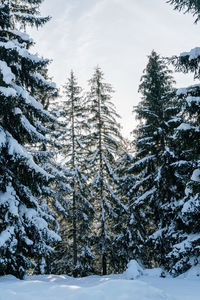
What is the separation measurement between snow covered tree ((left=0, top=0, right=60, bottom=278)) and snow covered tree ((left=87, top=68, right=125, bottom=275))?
9938 millimetres

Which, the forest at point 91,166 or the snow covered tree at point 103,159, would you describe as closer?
the forest at point 91,166

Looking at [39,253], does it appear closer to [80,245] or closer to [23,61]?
[23,61]

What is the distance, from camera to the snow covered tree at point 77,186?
61.5 ft

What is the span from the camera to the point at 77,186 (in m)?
19.6

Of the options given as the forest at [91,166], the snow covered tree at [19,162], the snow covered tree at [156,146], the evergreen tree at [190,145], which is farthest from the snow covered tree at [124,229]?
the snow covered tree at [19,162]

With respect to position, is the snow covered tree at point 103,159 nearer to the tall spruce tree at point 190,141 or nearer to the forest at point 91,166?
the forest at point 91,166

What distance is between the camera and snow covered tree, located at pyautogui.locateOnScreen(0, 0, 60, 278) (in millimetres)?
7098

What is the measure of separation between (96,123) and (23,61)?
10.8 m

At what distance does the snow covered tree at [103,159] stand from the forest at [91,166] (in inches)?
3.6

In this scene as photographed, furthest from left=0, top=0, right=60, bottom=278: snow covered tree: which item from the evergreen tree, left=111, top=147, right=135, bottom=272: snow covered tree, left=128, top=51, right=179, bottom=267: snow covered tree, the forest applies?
left=111, top=147, right=135, bottom=272: snow covered tree

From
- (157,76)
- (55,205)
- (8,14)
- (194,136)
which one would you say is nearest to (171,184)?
(194,136)

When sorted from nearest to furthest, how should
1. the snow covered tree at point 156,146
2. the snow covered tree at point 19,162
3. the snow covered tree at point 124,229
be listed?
the snow covered tree at point 19,162, the snow covered tree at point 156,146, the snow covered tree at point 124,229

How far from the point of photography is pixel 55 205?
15.5 meters

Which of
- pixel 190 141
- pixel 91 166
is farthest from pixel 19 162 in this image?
pixel 91 166
